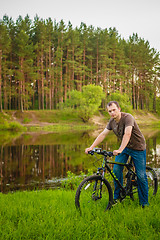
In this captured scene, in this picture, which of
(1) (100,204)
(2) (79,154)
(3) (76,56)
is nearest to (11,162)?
(2) (79,154)

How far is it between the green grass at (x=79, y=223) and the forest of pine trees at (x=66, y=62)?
1785 inches

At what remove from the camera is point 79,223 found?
3688 mm

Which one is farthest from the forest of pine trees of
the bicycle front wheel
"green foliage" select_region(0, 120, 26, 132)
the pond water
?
the bicycle front wheel

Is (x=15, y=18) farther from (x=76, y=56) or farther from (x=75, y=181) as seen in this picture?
(x=75, y=181)

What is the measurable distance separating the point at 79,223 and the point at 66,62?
5835 cm

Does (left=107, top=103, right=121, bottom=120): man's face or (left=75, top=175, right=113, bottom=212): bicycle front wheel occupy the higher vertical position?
(left=107, top=103, right=121, bottom=120): man's face

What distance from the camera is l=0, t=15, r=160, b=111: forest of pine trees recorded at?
50.9 metres

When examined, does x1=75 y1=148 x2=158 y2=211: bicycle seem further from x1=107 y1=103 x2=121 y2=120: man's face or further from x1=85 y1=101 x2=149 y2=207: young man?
x1=107 y1=103 x2=121 y2=120: man's face

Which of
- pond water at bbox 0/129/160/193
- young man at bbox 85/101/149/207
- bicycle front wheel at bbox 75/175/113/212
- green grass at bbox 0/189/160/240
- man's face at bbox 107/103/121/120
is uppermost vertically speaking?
man's face at bbox 107/103/121/120

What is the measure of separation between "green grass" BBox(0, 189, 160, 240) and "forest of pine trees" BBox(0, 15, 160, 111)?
4535cm

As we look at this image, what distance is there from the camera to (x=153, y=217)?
393 cm

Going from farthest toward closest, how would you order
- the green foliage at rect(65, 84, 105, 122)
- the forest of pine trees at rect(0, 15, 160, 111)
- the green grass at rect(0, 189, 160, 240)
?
1. the forest of pine trees at rect(0, 15, 160, 111)
2. the green foliage at rect(65, 84, 105, 122)
3. the green grass at rect(0, 189, 160, 240)

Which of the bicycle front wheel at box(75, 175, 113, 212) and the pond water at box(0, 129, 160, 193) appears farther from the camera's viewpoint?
the pond water at box(0, 129, 160, 193)

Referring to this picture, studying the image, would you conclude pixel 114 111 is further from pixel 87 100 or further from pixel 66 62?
pixel 66 62
